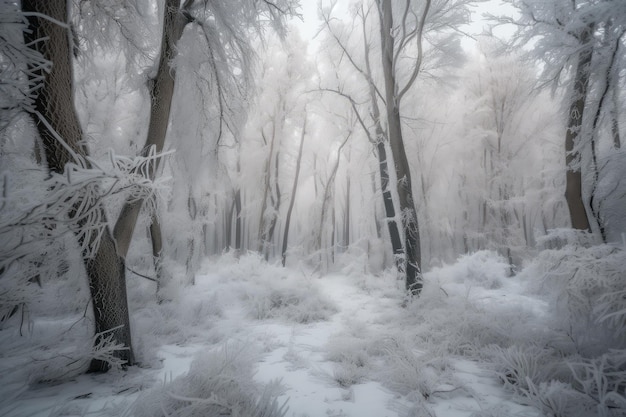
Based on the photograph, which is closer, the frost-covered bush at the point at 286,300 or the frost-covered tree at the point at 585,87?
the frost-covered tree at the point at 585,87

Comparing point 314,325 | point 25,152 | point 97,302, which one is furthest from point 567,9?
point 25,152

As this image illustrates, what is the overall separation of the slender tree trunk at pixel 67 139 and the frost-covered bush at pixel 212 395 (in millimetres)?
978

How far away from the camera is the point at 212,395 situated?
165 centimetres

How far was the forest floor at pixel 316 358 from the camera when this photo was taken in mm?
1958

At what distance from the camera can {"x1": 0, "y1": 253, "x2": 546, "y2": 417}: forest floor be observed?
196 centimetres

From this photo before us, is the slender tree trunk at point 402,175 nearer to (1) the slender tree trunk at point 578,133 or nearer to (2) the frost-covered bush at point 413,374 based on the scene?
(2) the frost-covered bush at point 413,374

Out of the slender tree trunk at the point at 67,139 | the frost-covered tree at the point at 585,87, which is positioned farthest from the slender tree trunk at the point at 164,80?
the frost-covered tree at the point at 585,87

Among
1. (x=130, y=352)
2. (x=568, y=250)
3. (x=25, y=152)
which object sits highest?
(x=25, y=152)

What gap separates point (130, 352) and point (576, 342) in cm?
465

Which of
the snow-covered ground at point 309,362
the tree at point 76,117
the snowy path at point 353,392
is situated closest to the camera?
the snow-covered ground at point 309,362

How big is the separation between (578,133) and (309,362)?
6.18 m

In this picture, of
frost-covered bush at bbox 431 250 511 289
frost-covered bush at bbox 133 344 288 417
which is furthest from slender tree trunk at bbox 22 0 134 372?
frost-covered bush at bbox 431 250 511 289

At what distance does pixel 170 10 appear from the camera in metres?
3.22

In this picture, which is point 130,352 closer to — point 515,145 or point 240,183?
point 240,183
